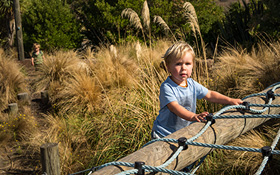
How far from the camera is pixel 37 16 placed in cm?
1341

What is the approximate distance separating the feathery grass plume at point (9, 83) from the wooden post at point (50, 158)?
147 inches

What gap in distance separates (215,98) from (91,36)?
10.1m

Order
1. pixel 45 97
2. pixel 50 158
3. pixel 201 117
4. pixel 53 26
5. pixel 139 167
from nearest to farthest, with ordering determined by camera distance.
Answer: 1. pixel 139 167
2. pixel 201 117
3. pixel 50 158
4. pixel 45 97
5. pixel 53 26

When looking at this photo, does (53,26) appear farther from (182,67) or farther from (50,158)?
(182,67)

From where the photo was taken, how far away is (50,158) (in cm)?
329

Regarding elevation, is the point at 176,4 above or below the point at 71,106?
above

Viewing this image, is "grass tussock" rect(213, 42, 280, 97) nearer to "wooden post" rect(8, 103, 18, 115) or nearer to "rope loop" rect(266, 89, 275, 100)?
"rope loop" rect(266, 89, 275, 100)

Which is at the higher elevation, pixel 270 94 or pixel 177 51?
pixel 177 51

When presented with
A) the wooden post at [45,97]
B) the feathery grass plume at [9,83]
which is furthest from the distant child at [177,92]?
the feathery grass plume at [9,83]

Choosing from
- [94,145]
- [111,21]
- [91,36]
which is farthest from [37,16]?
[94,145]

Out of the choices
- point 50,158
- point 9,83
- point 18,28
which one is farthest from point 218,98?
point 18,28

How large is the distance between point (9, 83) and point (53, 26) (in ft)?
22.2

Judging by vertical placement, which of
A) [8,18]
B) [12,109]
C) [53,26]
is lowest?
[12,109]

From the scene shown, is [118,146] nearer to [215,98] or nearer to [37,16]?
[215,98]
